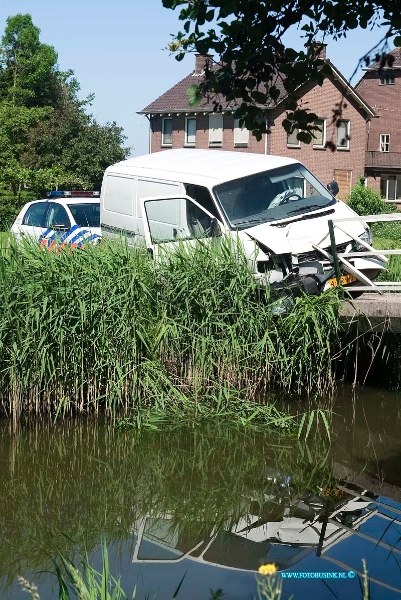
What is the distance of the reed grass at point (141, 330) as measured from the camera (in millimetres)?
9289

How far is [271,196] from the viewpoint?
11523 mm

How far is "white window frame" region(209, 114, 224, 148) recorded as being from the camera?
49094 millimetres

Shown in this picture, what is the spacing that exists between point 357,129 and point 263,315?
139ft

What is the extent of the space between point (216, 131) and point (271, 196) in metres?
38.7

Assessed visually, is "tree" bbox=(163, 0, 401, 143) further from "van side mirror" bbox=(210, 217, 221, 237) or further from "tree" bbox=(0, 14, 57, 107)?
"tree" bbox=(0, 14, 57, 107)

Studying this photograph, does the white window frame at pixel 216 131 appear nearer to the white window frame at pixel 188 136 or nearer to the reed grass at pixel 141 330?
the white window frame at pixel 188 136

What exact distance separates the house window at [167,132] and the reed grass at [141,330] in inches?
1662

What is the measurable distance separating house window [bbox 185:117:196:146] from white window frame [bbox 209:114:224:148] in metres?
1.26

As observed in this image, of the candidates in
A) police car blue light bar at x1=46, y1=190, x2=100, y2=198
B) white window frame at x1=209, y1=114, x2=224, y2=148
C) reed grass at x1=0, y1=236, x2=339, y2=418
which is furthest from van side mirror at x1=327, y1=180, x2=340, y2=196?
white window frame at x1=209, y1=114, x2=224, y2=148

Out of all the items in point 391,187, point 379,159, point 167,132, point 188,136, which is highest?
point 167,132

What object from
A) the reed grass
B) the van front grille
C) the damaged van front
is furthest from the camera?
the van front grille

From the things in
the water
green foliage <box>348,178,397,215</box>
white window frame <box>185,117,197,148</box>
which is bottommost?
the water

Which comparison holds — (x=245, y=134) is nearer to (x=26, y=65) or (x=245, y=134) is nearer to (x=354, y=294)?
(x=26, y=65)

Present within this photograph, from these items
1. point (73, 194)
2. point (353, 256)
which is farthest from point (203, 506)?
point (73, 194)
